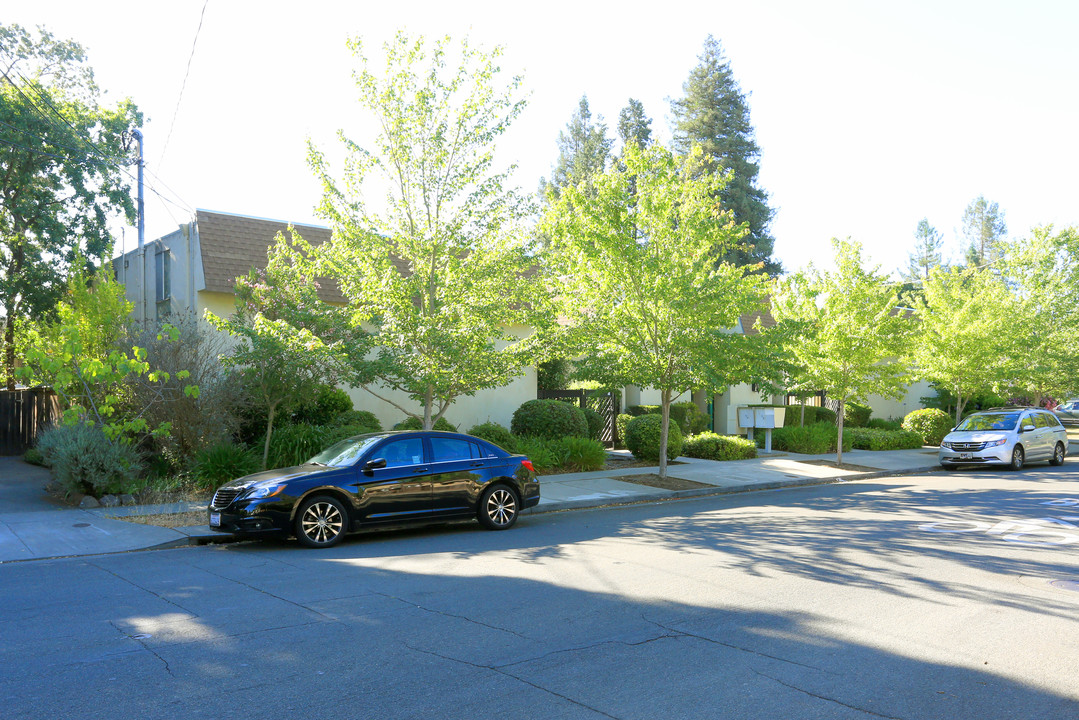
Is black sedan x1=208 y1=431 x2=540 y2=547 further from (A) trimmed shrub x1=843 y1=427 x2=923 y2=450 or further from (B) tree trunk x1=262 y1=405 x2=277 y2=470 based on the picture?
(A) trimmed shrub x1=843 y1=427 x2=923 y2=450

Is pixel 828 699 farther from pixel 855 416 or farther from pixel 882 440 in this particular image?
pixel 855 416

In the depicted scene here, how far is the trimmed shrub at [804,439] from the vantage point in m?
24.1

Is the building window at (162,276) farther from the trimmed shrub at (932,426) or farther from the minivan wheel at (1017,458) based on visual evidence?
the trimmed shrub at (932,426)

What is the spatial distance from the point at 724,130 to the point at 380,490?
4273 cm

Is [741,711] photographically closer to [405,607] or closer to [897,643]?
[897,643]

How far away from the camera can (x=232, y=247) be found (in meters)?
18.7

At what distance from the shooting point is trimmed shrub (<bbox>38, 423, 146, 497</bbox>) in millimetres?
12977

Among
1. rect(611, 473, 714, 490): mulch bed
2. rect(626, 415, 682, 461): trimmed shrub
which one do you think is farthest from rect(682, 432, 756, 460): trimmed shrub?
rect(611, 473, 714, 490): mulch bed

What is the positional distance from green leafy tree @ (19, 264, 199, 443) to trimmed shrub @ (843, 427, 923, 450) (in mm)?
20430

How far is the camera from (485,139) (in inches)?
573

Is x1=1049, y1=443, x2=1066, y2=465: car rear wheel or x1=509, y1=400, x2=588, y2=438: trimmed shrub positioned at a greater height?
Result: x1=509, y1=400, x2=588, y2=438: trimmed shrub

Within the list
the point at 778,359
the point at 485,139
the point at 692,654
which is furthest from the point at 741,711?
the point at 778,359

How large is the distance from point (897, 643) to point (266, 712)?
14.1 feet

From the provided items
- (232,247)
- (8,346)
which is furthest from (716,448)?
(8,346)
